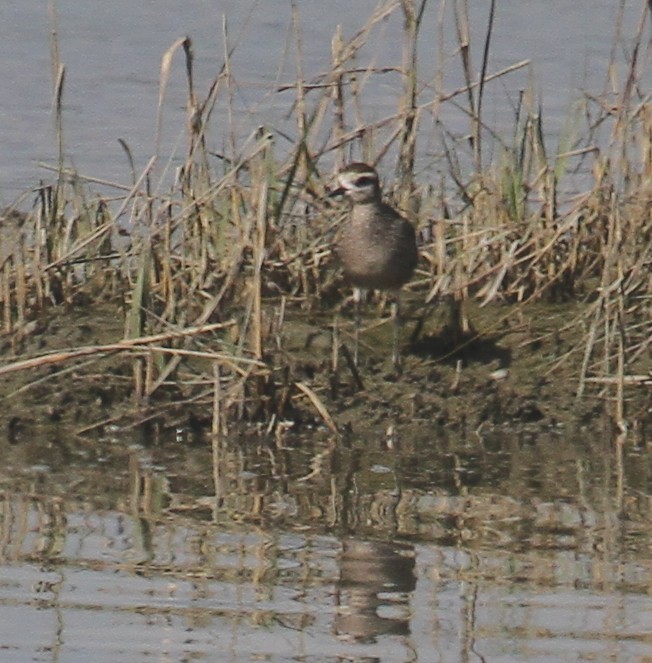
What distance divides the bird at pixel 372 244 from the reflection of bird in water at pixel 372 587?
2011 millimetres

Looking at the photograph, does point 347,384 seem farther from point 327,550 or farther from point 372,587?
point 372,587

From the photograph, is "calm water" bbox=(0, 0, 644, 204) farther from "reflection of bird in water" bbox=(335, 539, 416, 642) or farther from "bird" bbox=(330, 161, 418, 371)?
"reflection of bird in water" bbox=(335, 539, 416, 642)

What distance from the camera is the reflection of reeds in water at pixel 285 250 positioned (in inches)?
308

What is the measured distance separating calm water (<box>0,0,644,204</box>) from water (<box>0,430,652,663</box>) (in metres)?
3.95

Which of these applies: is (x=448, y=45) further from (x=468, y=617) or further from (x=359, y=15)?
(x=468, y=617)

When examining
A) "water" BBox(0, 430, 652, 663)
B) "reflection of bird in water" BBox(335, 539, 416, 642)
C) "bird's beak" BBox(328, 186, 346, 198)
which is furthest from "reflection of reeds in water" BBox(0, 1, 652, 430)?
"reflection of bird in water" BBox(335, 539, 416, 642)

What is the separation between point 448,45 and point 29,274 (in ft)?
20.4

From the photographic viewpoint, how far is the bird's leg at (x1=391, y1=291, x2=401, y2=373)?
8211mm

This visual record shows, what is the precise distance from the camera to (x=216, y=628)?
541 centimetres

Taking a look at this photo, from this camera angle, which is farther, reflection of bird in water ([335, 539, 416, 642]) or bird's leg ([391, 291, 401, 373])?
bird's leg ([391, 291, 401, 373])

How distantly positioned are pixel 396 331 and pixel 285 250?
2.46 ft

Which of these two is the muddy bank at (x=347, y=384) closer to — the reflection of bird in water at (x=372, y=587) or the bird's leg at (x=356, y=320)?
the bird's leg at (x=356, y=320)

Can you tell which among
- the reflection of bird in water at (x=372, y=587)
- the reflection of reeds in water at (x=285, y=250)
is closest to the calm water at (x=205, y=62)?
the reflection of reeds in water at (x=285, y=250)

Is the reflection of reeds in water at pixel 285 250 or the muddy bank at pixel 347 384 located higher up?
the reflection of reeds in water at pixel 285 250
